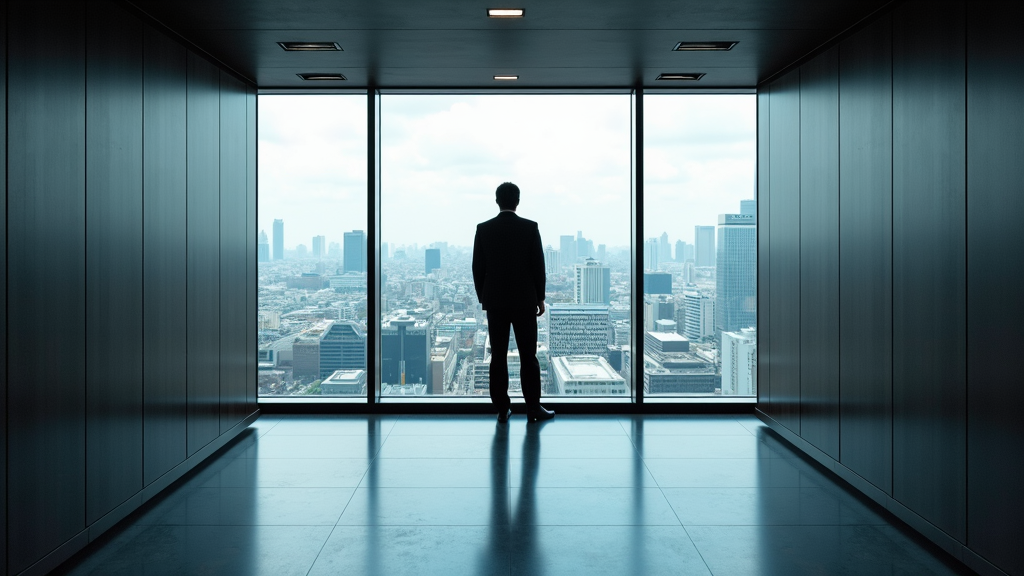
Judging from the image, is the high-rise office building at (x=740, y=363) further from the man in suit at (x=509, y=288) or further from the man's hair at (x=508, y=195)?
the man's hair at (x=508, y=195)

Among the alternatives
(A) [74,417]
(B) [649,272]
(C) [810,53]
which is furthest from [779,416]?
(A) [74,417]

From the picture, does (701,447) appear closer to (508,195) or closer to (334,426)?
(508,195)

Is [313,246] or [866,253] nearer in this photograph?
[866,253]

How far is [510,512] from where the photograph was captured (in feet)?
12.2

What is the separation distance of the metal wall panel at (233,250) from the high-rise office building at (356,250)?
38.0 inches

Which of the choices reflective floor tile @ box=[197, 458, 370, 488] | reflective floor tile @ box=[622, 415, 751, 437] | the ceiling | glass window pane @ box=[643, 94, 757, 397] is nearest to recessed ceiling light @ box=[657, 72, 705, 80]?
the ceiling

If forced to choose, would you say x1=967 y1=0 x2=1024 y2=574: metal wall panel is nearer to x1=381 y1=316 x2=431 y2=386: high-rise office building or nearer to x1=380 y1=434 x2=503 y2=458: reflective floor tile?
x1=380 y1=434 x2=503 y2=458: reflective floor tile

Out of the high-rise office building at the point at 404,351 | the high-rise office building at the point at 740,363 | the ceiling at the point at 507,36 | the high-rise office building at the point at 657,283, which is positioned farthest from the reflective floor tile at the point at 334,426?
the high-rise office building at the point at 740,363

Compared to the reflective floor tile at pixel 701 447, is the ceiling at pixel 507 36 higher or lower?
higher

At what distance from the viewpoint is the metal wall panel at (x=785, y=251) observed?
16.5ft

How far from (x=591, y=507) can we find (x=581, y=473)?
0.61 metres

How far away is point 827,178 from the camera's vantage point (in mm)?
4520

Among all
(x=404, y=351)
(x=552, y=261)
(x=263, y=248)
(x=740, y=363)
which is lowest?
(x=740, y=363)

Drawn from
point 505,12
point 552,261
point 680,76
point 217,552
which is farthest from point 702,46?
point 217,552
